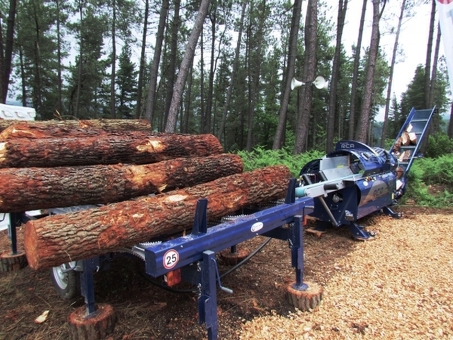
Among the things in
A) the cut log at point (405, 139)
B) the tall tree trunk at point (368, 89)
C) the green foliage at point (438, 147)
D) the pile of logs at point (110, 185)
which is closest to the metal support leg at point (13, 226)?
the pile of logs at point (110, 185)

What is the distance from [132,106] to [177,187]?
43.7 m

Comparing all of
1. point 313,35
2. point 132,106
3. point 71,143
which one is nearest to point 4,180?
point 71,143

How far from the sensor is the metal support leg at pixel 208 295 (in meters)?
2.31

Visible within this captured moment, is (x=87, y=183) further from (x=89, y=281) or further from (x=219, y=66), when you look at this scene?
(x=219, y=66)

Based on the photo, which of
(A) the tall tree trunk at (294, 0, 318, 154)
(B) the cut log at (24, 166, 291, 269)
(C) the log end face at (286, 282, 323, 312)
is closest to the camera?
(B) the cut log at (24, 166, 291, 269)

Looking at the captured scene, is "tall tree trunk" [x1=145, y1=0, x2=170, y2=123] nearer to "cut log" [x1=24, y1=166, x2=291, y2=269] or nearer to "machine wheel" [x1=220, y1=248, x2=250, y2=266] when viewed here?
"machine wheel" [x1=220, y1=248, x2=250, y2=266]

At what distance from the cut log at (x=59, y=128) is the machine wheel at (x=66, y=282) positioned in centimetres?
151

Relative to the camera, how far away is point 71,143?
11.1 ft

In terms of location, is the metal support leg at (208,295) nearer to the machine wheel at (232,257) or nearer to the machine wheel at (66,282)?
the machine wheel at (66,282)

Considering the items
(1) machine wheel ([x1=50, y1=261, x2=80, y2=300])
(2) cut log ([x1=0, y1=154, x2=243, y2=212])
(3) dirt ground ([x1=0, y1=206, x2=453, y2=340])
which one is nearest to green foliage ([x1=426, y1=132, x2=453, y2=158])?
(3) dirt ground ([x1=0, y1=206, x2=453, y2=340])

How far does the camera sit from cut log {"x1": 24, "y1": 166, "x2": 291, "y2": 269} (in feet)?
6.98

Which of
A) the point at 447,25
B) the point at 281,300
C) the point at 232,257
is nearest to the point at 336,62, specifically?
the point at 447,25

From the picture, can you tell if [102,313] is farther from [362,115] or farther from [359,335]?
[362,115]

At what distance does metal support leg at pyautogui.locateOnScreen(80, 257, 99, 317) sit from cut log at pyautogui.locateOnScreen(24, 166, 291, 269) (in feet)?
1.46
